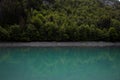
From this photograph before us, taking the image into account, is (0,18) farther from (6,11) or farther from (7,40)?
(7,40)

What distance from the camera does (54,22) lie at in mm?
27000

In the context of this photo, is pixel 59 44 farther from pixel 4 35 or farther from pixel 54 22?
pixel 4 35

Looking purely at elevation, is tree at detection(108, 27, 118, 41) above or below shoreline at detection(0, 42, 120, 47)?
above

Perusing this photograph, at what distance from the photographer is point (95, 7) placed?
34.8 meters

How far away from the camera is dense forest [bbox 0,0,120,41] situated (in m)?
24.5

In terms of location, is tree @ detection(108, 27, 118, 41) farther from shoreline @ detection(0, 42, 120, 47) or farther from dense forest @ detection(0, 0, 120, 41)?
shoreline @ detection(0, 42, 120, 47)

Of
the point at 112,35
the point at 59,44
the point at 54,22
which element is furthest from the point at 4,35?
the point at 112,35

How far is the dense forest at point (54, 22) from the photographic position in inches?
966

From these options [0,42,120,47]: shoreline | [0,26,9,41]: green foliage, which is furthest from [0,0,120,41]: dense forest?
[0,42,120,47]: shoreline

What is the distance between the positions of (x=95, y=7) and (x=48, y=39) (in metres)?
11.7

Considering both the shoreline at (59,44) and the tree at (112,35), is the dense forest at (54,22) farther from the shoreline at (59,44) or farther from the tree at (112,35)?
the shoreline at (59,44)

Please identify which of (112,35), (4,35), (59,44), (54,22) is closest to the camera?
(4,35)

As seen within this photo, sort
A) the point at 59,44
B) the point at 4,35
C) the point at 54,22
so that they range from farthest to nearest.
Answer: the point at 54,22 → the point at 59,44 → the point at 4,35

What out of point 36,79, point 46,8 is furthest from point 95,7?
point 36,79
